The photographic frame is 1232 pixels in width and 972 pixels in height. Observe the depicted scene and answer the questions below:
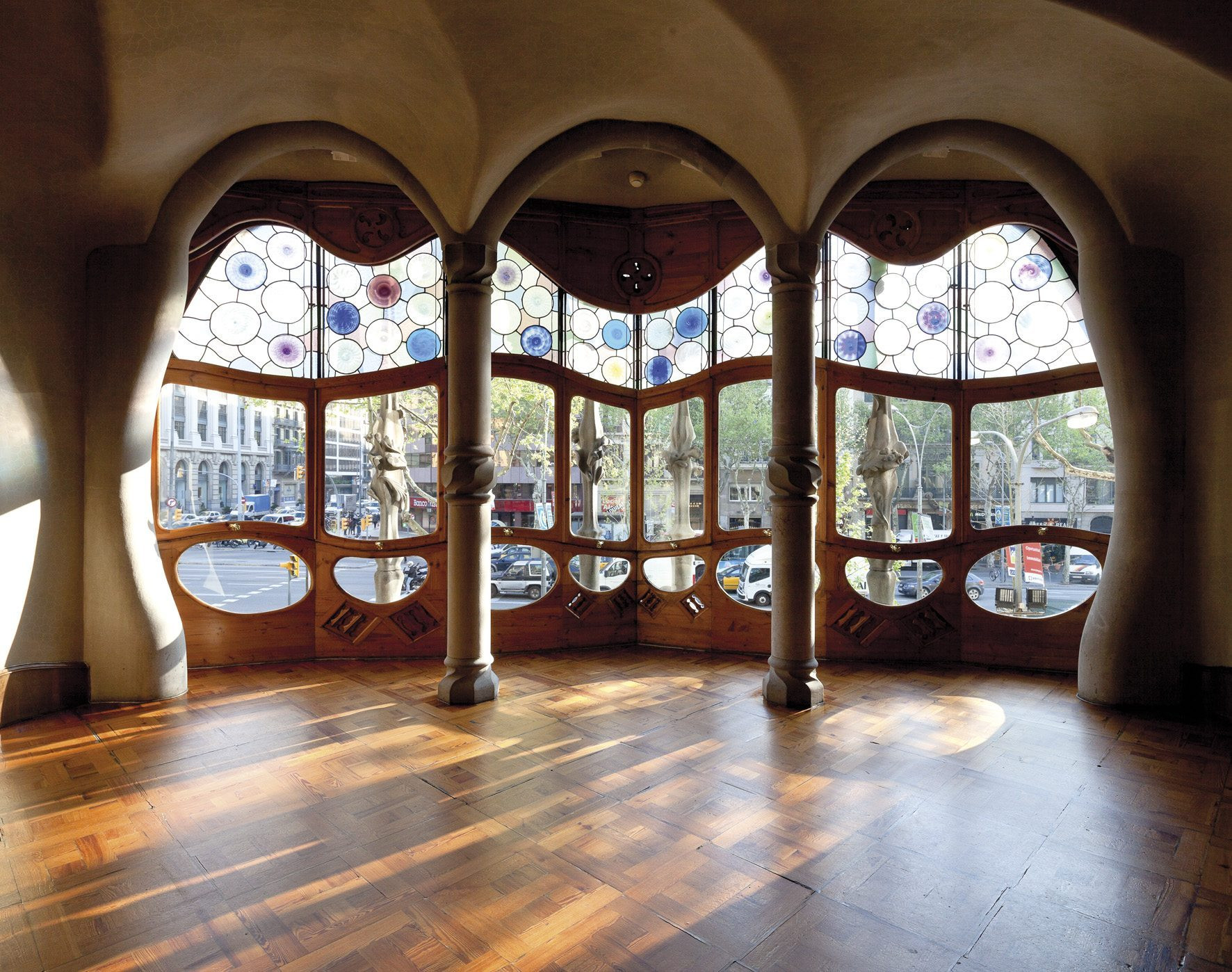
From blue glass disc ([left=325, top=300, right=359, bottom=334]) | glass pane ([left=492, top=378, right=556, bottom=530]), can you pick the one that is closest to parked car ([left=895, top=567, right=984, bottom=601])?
glass pane ([left=492, top=378, right=556, bottom=530])

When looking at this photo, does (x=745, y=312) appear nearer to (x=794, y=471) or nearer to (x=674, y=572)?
(x=794, y=471)

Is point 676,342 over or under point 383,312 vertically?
under

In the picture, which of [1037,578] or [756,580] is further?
[756,580]

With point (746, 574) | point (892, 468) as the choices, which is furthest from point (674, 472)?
point (892, 468)

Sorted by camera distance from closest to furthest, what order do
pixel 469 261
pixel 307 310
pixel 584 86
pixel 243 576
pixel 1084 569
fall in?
pixel 584 86 < pixel 469 261 < pixel 1084 569 < pixel 243 576 < pixel 307 310

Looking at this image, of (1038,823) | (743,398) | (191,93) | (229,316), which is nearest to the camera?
(1038,823)

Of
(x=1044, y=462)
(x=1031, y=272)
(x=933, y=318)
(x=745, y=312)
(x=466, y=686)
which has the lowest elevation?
(x=466, y=686)

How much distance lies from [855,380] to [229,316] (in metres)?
5.05

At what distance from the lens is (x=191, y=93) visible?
407cm

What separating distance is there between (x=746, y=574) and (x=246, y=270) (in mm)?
4751

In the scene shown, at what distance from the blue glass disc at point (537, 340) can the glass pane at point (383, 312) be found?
71 cm

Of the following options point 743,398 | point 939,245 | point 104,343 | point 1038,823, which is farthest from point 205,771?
point 939,245

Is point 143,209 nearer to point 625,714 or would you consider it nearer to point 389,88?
point 389,88

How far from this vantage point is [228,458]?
5.70 meters
